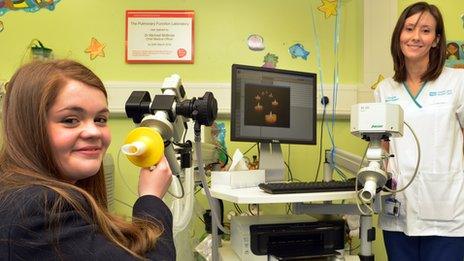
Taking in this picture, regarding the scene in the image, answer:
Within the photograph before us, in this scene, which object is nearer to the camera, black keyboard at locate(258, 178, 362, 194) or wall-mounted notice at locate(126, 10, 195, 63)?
black keyboard at locate(258, 178, 362, 194)

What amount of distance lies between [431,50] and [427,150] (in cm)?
42

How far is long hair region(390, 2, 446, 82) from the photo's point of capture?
5.42ft

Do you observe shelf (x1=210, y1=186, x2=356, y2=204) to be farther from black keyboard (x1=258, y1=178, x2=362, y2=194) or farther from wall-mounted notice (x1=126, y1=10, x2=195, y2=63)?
wall-mounted notice (x1=126, y1=10, x2=195, y2=63)

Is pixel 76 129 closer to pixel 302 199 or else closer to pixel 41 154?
pixel 41 154

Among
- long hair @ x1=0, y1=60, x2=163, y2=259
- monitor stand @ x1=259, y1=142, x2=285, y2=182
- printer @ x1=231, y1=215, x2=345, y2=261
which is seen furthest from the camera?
monitor stand @ x1=259, y1=142, x2=285, y2=182

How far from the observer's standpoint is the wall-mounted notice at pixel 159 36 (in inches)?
86.2

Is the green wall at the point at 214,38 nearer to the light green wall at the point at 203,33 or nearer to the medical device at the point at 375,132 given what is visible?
the light green wall at the point at 203,33

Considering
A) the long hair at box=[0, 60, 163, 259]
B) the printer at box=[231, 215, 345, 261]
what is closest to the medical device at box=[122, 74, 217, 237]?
the long hair at box=[0, 60, 163, 259]

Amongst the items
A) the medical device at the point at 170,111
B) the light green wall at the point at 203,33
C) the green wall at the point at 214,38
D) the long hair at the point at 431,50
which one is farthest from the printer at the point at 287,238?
the light green wall at the point at 203,33

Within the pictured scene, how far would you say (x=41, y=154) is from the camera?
0.78m

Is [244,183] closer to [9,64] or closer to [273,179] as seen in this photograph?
[273,179]

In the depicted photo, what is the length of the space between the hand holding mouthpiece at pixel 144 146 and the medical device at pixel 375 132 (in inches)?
26.3

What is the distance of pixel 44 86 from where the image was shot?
797 millimetres

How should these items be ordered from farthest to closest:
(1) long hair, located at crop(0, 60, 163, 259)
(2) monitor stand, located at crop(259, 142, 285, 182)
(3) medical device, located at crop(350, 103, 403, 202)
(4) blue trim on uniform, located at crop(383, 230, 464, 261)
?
1. (2) monitor stand, located at crop(259, 142, 285, 182)
2. (4) blue trim on uniform, located at crop(383, 230, 464, 261)
3. (3) medical device, located at crop(350, 103, 403, 202)
4. (1) long hair, located at crop(0, 60, 163, 259)
